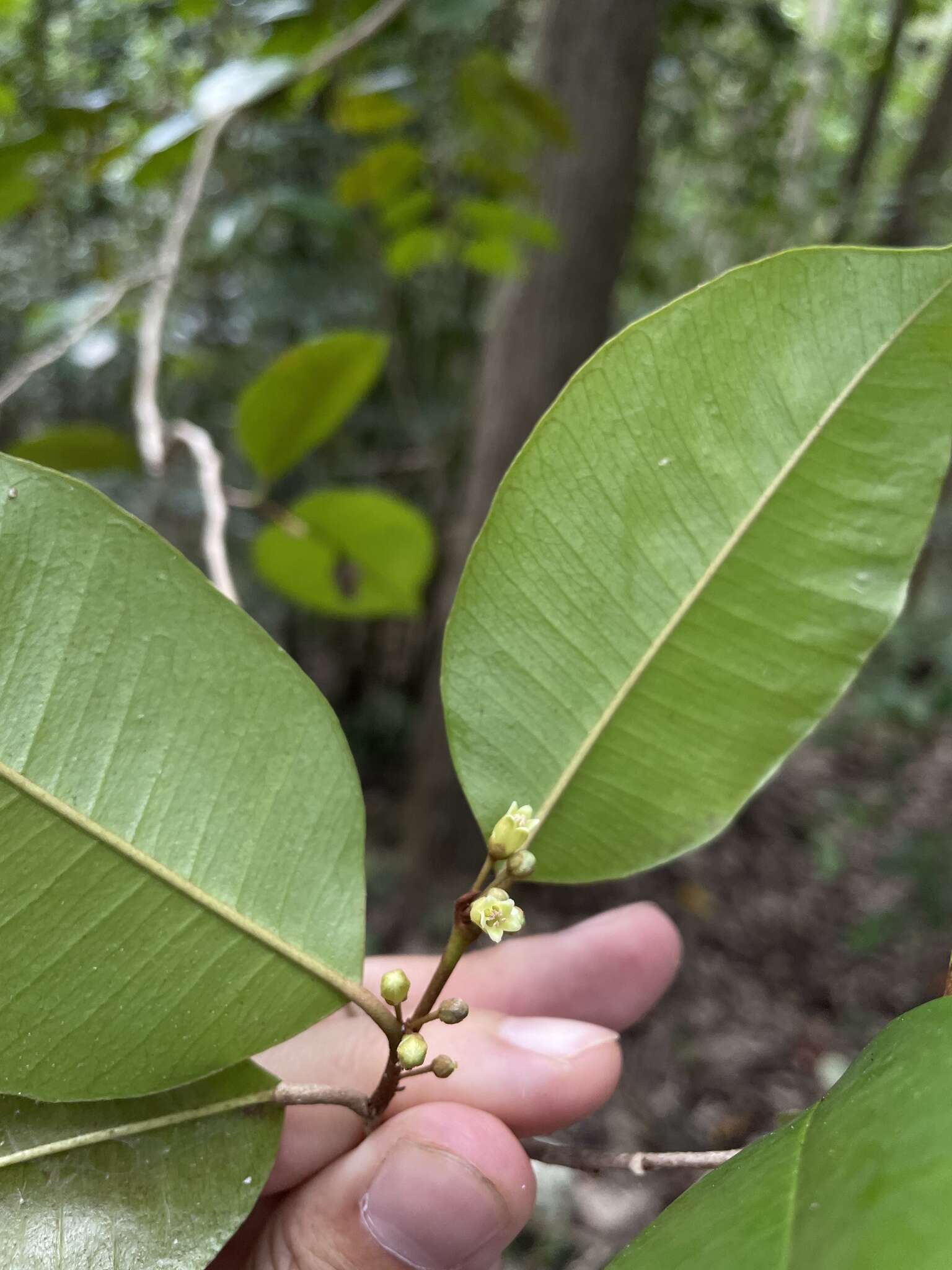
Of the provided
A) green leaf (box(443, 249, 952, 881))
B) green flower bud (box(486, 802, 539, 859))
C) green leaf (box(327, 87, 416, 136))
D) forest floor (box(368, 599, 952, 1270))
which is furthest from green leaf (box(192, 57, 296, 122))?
forest floor (box(368, 599, 952, 1270))

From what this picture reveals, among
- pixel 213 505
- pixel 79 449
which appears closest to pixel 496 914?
pixel 213 505

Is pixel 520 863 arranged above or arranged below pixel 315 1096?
above

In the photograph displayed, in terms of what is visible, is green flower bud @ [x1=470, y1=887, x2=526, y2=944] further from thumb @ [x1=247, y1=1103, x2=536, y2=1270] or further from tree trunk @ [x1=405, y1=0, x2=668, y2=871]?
tree trunk @ [x1=405, y1=0, x2=668, y2=871]

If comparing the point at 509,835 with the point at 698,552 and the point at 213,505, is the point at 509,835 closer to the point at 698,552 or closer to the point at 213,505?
the point at 698,552

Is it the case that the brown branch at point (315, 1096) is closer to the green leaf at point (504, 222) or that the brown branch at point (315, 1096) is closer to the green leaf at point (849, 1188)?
the green leaf at point (849, 1188)

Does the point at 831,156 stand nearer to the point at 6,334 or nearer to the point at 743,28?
the point at 743,28

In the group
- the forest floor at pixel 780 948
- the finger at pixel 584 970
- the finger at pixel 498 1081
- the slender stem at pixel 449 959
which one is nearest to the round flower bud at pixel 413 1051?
Answer: the slender stem at pixel 449 959

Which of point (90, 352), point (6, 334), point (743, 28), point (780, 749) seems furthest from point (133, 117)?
point (743, 28)

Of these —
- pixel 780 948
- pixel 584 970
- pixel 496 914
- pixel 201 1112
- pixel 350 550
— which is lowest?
pixel 780 948
